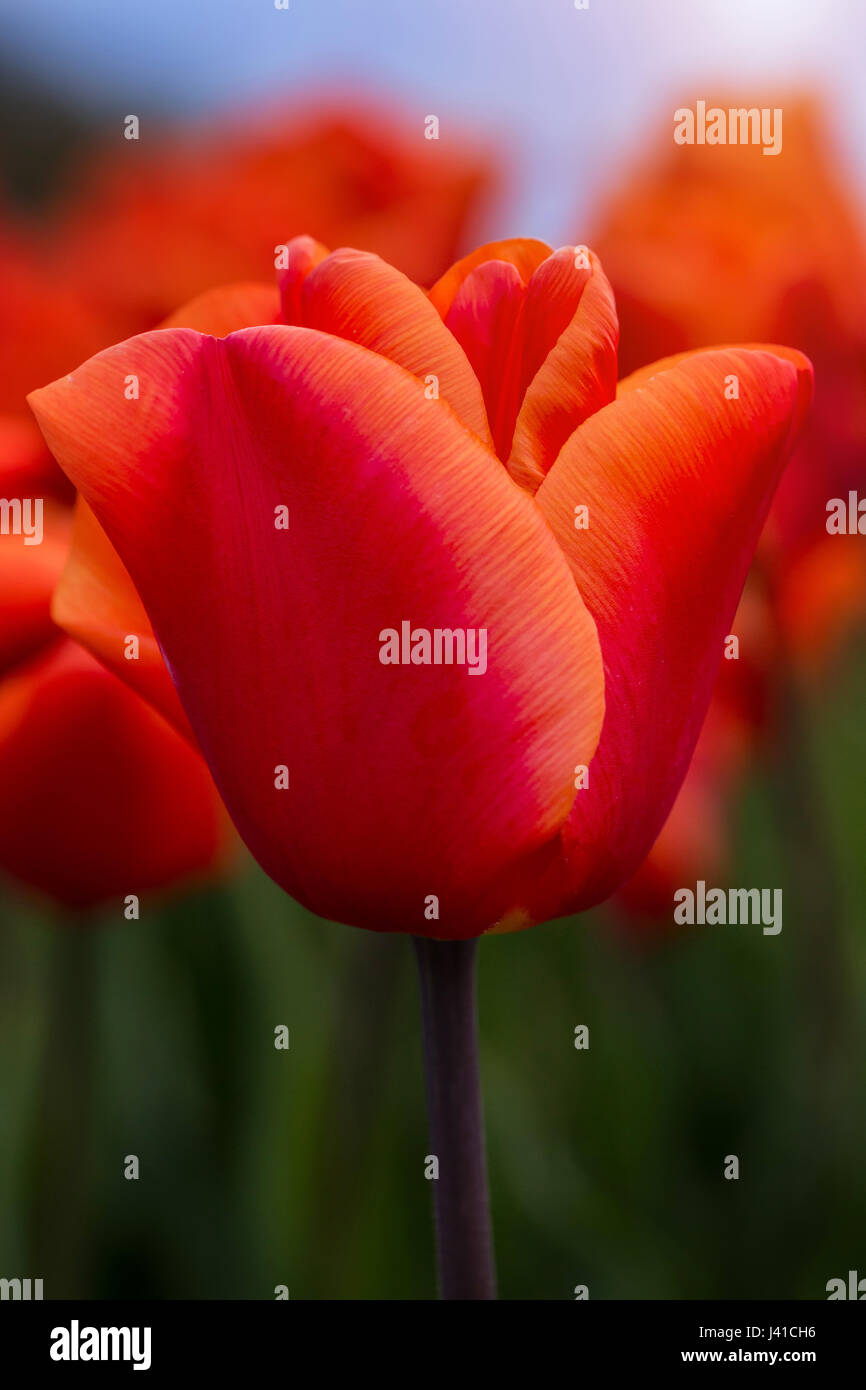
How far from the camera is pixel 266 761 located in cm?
27

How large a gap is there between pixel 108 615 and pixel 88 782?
8cm

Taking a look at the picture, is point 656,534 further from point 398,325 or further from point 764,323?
point 764,323

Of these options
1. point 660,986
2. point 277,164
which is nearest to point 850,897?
point 660,986

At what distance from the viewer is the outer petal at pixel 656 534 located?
257 millimetres

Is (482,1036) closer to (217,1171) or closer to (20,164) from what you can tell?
(217,1171)

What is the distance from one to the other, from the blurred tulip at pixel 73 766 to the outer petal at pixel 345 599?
105mm

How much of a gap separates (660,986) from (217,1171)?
0.60 ft

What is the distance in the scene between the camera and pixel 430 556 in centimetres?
24

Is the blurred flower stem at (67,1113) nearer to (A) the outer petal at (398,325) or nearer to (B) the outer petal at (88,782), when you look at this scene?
(B) the outer petal at (88,782)

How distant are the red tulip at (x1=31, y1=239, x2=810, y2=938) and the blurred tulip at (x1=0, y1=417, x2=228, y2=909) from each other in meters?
0.10
